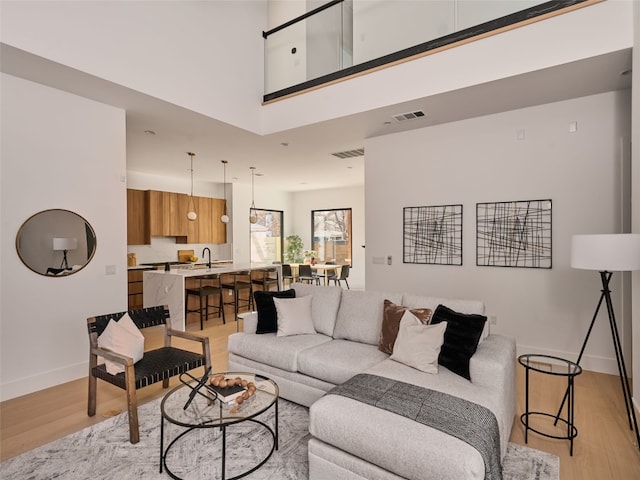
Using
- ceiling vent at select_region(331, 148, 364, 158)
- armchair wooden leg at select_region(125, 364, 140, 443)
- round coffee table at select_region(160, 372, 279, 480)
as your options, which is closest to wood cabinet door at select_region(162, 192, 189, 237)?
ceiling vent at select_region(331, 148, 364, 158)

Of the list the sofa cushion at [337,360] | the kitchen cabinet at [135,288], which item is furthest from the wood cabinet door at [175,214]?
the sofa cushion at [337,360]

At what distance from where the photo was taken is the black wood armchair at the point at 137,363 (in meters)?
2.48

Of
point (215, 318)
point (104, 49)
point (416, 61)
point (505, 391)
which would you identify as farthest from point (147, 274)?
point (505, 391)

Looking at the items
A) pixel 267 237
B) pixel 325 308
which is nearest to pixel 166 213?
pixel 267 237

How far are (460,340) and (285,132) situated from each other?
11.8 feet

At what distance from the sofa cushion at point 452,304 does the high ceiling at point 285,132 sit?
213cm

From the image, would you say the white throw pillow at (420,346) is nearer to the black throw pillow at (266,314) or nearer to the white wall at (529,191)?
the black throw pillow at (266,314)

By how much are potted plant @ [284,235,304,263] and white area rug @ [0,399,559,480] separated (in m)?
7.96

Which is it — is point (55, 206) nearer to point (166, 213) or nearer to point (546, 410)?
point (166, 213)

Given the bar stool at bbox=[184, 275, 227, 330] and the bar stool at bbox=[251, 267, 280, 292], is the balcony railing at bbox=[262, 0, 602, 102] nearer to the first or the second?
the bar stool at bbox=[184, 275, 227, 330]

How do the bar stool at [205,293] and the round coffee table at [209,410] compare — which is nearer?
the round coffee table at [209,410]

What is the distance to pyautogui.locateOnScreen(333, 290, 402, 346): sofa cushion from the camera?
3197mm

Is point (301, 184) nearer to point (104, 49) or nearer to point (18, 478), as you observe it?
point (104, 49)

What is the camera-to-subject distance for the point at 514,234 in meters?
4.20
